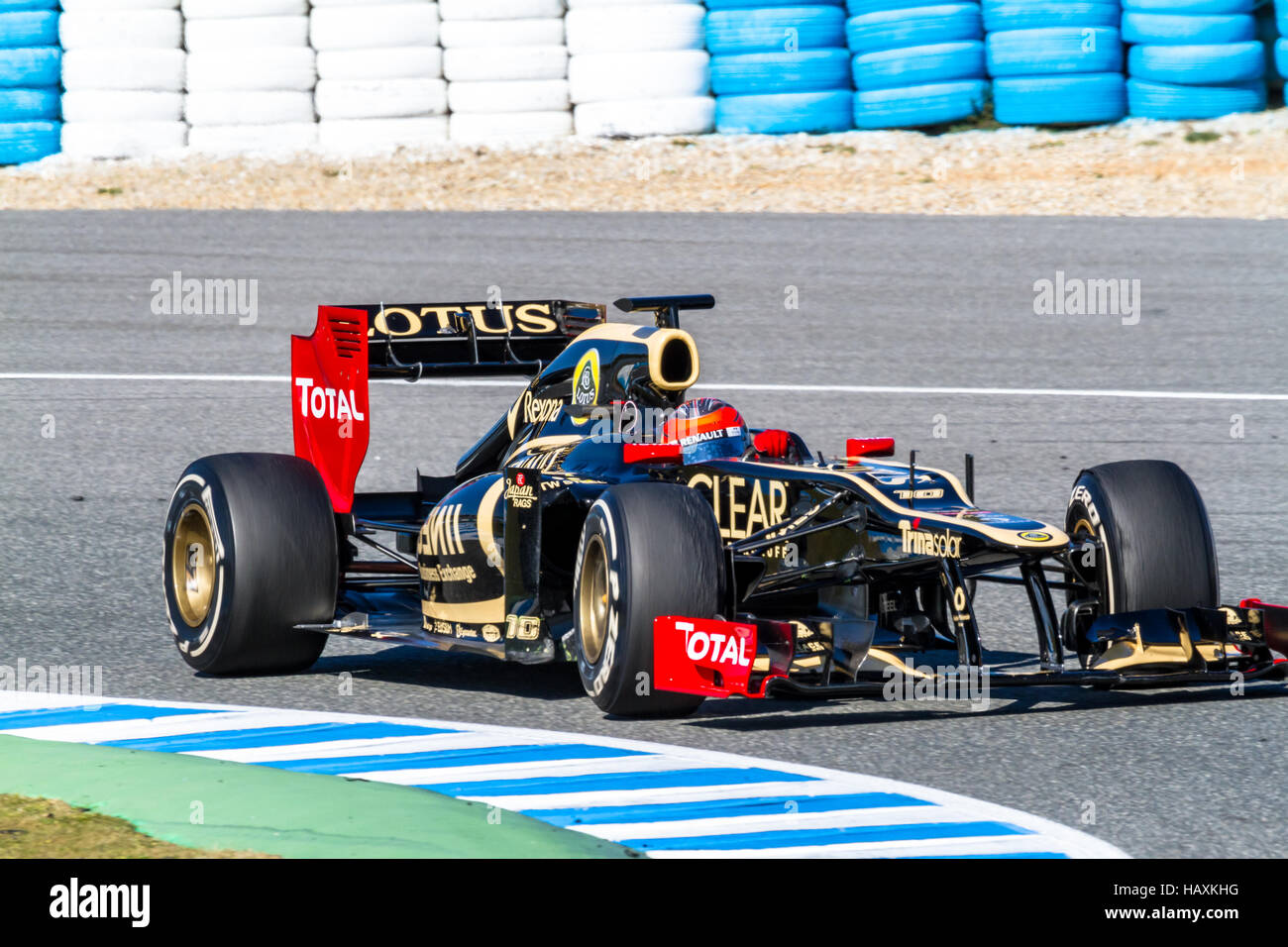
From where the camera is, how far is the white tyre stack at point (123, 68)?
18.8m

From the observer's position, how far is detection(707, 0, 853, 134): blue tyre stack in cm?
1869

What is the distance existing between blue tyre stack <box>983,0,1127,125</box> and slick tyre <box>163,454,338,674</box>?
41.1ft

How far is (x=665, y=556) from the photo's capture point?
20.0ft

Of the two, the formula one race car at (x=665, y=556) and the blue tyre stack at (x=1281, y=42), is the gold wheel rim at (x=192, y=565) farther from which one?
the blue tyre stack at (x=1281, y=42)

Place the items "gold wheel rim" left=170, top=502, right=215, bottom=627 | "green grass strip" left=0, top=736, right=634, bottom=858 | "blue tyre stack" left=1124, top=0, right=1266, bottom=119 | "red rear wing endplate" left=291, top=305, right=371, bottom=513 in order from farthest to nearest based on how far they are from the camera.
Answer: "blue tyre stack" left=1124, top=0, right=1266, bottom=119 < "red rear wing endplate" left=291, top=305, right=371, bottom=513 < "gold wheel rim" left=170, top=502, right=215, bottom=627 < "green grass strip" left=0, top=736, right=634, bottom=858

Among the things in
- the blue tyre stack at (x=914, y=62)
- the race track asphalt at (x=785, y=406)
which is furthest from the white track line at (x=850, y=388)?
the blue tyre stack at (x=914, y=62)

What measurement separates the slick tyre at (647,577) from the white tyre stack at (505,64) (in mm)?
13183

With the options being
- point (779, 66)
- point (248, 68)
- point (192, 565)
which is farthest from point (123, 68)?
point (192, 565)

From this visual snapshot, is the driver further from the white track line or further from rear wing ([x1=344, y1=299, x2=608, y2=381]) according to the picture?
the white track line

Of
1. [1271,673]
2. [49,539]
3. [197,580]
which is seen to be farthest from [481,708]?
[49,539]

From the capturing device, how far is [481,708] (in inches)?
271

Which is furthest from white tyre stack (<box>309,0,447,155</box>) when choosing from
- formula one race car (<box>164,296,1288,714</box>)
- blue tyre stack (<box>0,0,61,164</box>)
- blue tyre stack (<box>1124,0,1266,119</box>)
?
formula one race car (<box>164,296,1288,714</box>)

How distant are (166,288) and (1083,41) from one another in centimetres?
860
